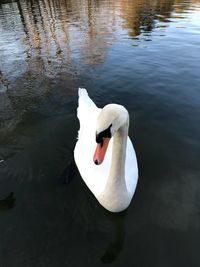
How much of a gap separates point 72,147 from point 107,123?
3637mm

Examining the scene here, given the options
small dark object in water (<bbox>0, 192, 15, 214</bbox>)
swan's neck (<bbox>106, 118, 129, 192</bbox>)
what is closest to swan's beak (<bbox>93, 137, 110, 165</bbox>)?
swan's neck (<bbox>106, 118, 129, 192</bbox>)

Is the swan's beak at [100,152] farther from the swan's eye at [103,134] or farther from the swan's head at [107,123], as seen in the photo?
the swan's eye at [103,134]

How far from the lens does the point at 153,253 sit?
171 inches

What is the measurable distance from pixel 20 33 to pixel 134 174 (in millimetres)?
17466

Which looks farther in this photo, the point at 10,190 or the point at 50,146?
the point at 50,146

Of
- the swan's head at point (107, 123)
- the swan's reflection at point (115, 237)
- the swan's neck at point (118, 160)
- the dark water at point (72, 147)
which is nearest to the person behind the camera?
the swan's head at point (107, 123)

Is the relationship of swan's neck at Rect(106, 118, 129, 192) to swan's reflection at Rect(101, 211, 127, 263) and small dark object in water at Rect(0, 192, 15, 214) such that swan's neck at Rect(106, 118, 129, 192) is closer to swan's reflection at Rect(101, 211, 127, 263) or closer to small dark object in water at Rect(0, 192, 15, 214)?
swan's reflection at Rect(101, 211, 127, 263)

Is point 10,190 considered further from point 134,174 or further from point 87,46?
point 87,46

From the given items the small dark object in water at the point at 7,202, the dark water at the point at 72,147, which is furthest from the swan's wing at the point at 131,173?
the small dark object in water at the point at 7,202

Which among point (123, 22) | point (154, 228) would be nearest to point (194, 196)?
point (154, 228)

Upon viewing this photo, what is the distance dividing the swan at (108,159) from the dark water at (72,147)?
45 centimetres

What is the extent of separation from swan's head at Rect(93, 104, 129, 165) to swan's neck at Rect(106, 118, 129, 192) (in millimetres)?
268

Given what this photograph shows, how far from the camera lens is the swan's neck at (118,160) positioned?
4.01m

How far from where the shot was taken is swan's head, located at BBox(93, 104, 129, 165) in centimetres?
340
